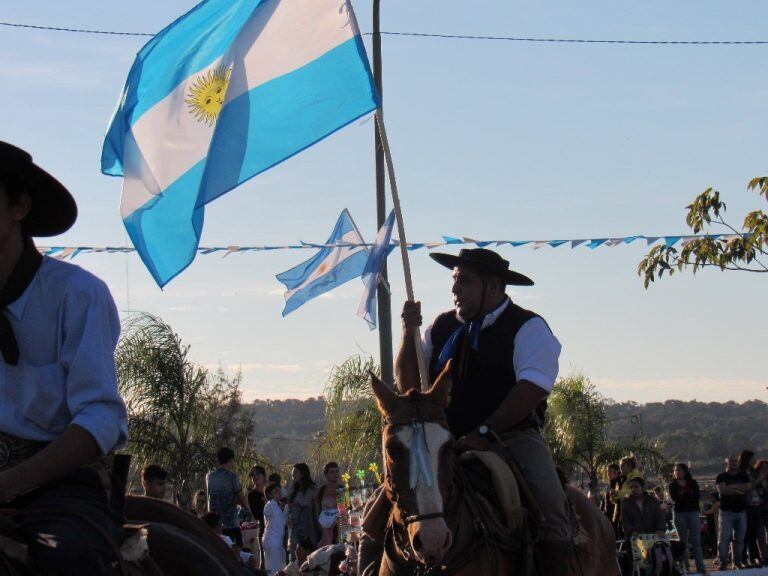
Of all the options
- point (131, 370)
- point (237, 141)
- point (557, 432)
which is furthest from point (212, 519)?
point (557, 432)

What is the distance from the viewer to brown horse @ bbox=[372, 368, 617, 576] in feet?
22.0

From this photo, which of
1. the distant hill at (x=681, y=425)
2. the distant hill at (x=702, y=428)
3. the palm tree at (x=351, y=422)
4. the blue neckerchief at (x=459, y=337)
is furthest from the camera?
the distant hill at (x=681, y=425)

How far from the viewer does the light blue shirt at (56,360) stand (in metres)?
4.01

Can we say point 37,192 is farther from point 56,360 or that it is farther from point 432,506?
point 432,506

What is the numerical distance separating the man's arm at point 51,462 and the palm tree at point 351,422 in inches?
977

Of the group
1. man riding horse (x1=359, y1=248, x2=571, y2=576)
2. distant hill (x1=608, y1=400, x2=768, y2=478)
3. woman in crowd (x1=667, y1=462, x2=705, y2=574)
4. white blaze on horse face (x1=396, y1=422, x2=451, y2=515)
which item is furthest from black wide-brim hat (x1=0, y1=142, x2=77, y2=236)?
distant hill (x1=608, y1=400, x2=768, y2=478)

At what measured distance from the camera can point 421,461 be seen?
678 centimetres

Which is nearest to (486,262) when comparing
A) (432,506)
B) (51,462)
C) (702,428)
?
(432,506)

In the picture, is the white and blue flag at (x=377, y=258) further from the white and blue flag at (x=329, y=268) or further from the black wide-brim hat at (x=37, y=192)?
the black wide-brim hat at (x=37, y=192)

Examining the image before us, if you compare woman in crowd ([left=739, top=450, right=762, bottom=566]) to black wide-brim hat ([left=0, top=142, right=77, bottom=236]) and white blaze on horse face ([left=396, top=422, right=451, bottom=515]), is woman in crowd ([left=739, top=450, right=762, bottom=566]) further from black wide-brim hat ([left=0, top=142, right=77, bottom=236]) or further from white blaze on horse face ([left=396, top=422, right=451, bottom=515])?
black wide-brim hat ([left=0, top=142, right=77, bottom=236])

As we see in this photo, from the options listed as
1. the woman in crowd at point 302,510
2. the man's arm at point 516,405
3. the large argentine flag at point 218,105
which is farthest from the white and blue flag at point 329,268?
the man's arm at point 516,405

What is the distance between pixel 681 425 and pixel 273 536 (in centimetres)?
14648

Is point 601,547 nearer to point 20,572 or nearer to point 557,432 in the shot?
point 20,572

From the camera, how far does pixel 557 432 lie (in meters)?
40.1
